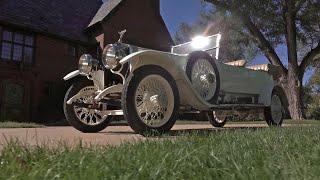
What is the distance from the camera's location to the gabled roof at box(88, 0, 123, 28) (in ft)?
97.2

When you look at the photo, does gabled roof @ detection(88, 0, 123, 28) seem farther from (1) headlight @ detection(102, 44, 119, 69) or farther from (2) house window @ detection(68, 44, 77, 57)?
(1) headlight @ detection(102, 44, 119, 69)

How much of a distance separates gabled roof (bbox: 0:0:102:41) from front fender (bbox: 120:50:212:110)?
1939 centimetres

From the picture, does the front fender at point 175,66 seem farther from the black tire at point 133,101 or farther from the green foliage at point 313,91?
the green foliage at point 313,91

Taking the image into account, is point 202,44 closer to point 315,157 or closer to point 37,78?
point 315,157

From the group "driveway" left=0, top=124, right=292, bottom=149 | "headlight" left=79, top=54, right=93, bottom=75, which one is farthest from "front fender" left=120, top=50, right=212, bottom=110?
"headlight" left=79, top=54, right=93, bottom=75

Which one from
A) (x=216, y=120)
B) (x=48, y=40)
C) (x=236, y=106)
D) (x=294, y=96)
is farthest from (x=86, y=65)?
(x=48, y=40)

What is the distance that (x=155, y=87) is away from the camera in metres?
6.60

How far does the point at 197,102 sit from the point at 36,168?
16.4 feet

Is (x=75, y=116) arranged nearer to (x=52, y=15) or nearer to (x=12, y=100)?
(x=12, y=100)

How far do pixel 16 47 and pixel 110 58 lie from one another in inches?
801

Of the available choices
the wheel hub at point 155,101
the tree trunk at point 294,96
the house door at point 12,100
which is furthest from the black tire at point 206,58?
the house door at point 12,100

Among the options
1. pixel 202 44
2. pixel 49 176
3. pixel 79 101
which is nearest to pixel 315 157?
pixel 49 176

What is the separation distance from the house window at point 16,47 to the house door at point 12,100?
1.57m

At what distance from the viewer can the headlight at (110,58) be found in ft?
22.0
